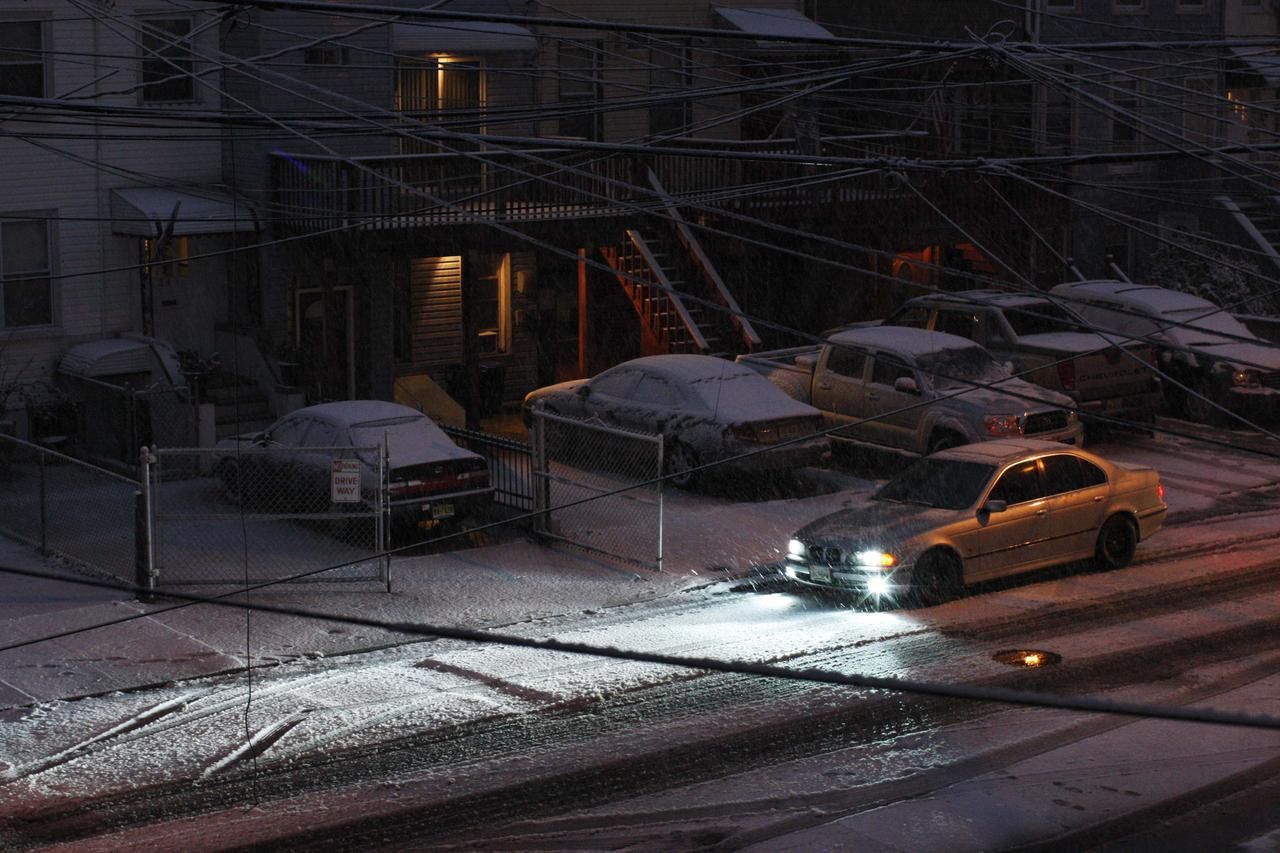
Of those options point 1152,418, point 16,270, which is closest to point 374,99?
point 16,270

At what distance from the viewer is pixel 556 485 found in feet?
62.1

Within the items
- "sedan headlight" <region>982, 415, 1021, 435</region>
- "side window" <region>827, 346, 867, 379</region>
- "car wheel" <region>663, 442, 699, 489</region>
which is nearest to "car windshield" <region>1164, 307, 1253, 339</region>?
"sedan headlight" <region>982, 415, 1021, 435</region>

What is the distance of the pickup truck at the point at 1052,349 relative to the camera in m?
21.9

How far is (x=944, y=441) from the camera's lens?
2034 cm

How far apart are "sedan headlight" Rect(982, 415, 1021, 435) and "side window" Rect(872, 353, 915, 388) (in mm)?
1409

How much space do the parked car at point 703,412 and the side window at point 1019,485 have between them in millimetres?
3491

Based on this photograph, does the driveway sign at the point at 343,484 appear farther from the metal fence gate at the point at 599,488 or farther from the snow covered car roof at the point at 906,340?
the snow covered car roof at the point at 906,340

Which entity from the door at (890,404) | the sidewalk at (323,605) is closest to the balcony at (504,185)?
the door at (890,404)

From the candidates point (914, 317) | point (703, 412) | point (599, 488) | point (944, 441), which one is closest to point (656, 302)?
point (914, 317)

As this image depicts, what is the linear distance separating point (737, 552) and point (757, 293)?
12.8 metres

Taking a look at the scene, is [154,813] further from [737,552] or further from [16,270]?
[16,270]

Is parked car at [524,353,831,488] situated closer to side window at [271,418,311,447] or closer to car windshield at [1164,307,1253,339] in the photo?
side window at [271,418,311,447]

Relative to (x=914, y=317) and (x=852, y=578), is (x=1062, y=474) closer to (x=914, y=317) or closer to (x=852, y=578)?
(x=852, y=578)

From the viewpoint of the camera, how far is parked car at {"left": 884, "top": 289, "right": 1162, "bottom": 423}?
2188 centimetres
